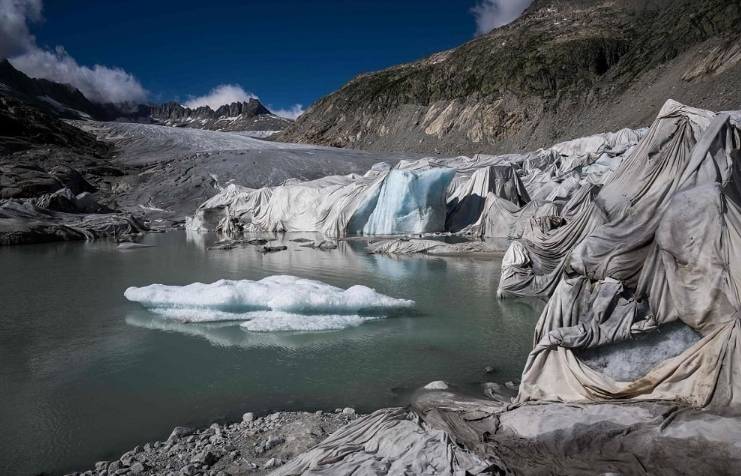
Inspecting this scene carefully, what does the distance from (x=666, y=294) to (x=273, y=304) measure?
4802mm

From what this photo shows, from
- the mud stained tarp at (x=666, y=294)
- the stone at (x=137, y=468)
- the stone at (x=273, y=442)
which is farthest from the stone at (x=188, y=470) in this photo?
the mud stained tarp at (x=666, y=294)

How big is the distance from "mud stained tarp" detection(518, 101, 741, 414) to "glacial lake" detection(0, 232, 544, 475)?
1315 mm

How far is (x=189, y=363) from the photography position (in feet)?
17.5

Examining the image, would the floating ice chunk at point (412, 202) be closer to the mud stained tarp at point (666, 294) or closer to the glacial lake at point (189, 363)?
the glacial lake at point (189, 363)

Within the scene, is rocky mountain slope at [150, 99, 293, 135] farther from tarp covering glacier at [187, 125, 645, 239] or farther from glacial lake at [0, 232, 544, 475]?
glacial lake at [0, 232, 544, 475]

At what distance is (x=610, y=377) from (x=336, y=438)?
6.16 feet

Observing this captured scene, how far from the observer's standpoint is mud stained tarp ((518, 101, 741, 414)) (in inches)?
114

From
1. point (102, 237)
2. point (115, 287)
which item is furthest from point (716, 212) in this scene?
point (102, 237)

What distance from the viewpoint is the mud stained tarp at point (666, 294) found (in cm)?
291

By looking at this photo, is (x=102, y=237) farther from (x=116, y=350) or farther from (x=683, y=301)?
(x=683, y=301)

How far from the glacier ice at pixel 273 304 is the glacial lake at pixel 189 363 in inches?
9.0

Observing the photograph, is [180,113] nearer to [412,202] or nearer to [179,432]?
[412,202]

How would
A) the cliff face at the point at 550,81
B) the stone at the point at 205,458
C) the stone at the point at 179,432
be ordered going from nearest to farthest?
1. the stone at the point at 205,458
2. the stone at the point at 179,432
3. the cliff face at the point at 550,81

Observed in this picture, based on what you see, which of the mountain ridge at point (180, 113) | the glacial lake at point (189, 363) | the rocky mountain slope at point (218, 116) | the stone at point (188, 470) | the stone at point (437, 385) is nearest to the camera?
the stone at point (188, 470)
